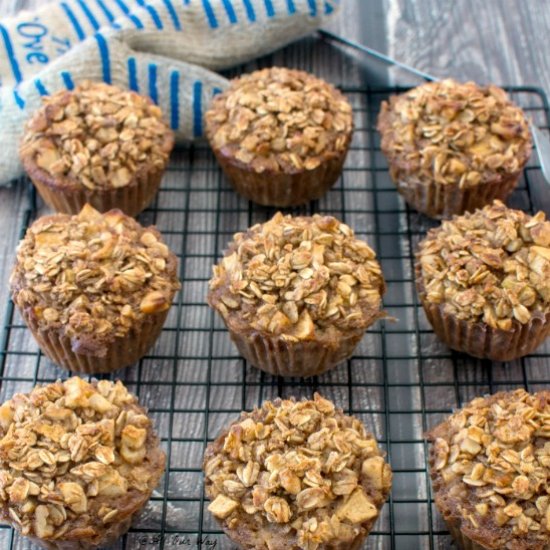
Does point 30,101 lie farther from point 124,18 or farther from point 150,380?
point 150,380

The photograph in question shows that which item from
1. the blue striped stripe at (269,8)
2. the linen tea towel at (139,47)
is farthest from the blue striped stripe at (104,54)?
the blue striped stripe at (269,8)

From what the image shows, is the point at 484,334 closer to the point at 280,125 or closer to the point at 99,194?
the point at 280,125

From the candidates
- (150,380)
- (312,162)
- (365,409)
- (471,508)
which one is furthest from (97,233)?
(471,508)

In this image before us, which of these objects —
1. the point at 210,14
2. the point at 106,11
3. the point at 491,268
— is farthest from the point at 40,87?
the point at 491,268

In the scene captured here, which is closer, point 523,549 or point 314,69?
point 523,549

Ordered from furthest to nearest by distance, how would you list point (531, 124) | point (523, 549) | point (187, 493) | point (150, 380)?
1. point (531, 124)
2. point (150, 380)
3. point (187, 493)
4. point (523, 549)

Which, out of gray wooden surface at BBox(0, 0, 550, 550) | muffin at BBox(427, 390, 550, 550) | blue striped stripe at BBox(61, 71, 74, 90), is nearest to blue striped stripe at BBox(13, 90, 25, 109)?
blue striped stripe at BBox(61, 71, 74, 90)

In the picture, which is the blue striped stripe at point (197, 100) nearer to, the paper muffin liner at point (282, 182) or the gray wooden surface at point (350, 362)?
the gray wooden surface at point (350, 362)
